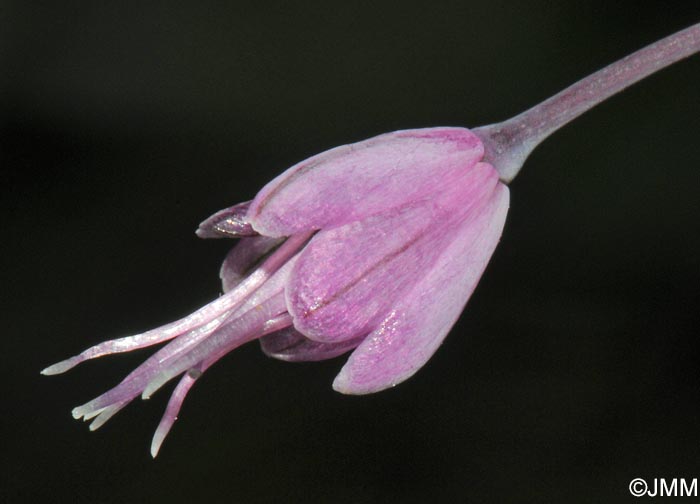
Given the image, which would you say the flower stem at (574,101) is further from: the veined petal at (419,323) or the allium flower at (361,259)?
the veined petal at (419,323)

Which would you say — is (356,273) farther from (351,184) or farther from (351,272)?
(351,184)

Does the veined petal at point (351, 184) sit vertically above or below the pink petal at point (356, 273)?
above

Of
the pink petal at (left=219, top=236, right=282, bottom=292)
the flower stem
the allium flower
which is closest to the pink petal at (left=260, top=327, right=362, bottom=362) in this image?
the allium flower

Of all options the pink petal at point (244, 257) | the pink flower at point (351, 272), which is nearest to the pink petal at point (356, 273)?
the pink flower at point (351, 272)

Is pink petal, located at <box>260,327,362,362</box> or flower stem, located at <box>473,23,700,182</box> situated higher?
flower stem, located at <box>473,23,700,182</box>

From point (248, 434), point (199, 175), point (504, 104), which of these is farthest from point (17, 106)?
point (504, 104)

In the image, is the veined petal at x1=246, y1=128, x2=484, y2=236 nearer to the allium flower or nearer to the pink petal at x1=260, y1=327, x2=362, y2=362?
the allium flower

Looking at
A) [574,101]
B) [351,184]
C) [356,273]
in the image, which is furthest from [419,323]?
[574,101]

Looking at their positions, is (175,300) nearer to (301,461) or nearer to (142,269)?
(142,269)

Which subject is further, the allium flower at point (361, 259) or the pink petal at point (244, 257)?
the pink petal at point (244, 257)
